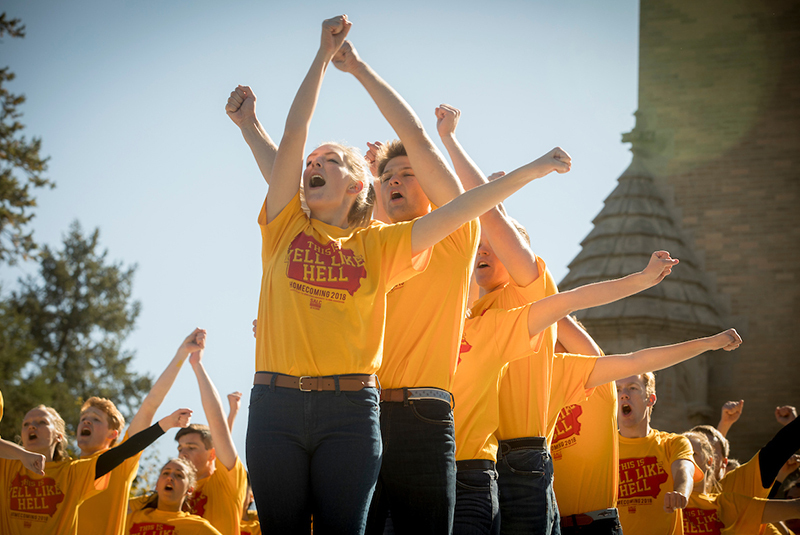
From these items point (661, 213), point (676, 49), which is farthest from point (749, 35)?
point (661, 213)

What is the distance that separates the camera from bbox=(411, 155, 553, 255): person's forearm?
9.43ft

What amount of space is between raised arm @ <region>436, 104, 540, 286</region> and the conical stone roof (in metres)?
10.4

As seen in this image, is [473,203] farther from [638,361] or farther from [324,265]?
[638,361]

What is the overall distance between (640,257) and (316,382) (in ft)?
41.5

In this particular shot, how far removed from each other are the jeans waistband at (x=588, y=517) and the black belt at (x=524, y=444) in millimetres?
656

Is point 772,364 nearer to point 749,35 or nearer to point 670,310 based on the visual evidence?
point 670,310

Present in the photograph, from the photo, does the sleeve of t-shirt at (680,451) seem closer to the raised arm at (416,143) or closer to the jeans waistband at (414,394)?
the jeans waistband at (414,394)

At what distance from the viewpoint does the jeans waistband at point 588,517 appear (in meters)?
4.10

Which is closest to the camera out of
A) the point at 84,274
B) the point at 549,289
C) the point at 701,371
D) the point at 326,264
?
the point at 326,264

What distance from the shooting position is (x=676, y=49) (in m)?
16.1

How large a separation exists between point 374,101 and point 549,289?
1.31 m

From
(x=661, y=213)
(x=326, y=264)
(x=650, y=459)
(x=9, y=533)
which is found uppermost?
(x=661, y=213)

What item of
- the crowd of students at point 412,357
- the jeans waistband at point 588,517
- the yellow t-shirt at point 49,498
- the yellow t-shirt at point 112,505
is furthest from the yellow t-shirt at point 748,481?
the yellow t-shirt at point 49,498

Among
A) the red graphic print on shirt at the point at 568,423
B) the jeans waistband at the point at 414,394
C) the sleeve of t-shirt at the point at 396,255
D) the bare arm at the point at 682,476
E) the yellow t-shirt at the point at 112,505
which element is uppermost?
the sleeve of t-shirt at the point at 396,255
